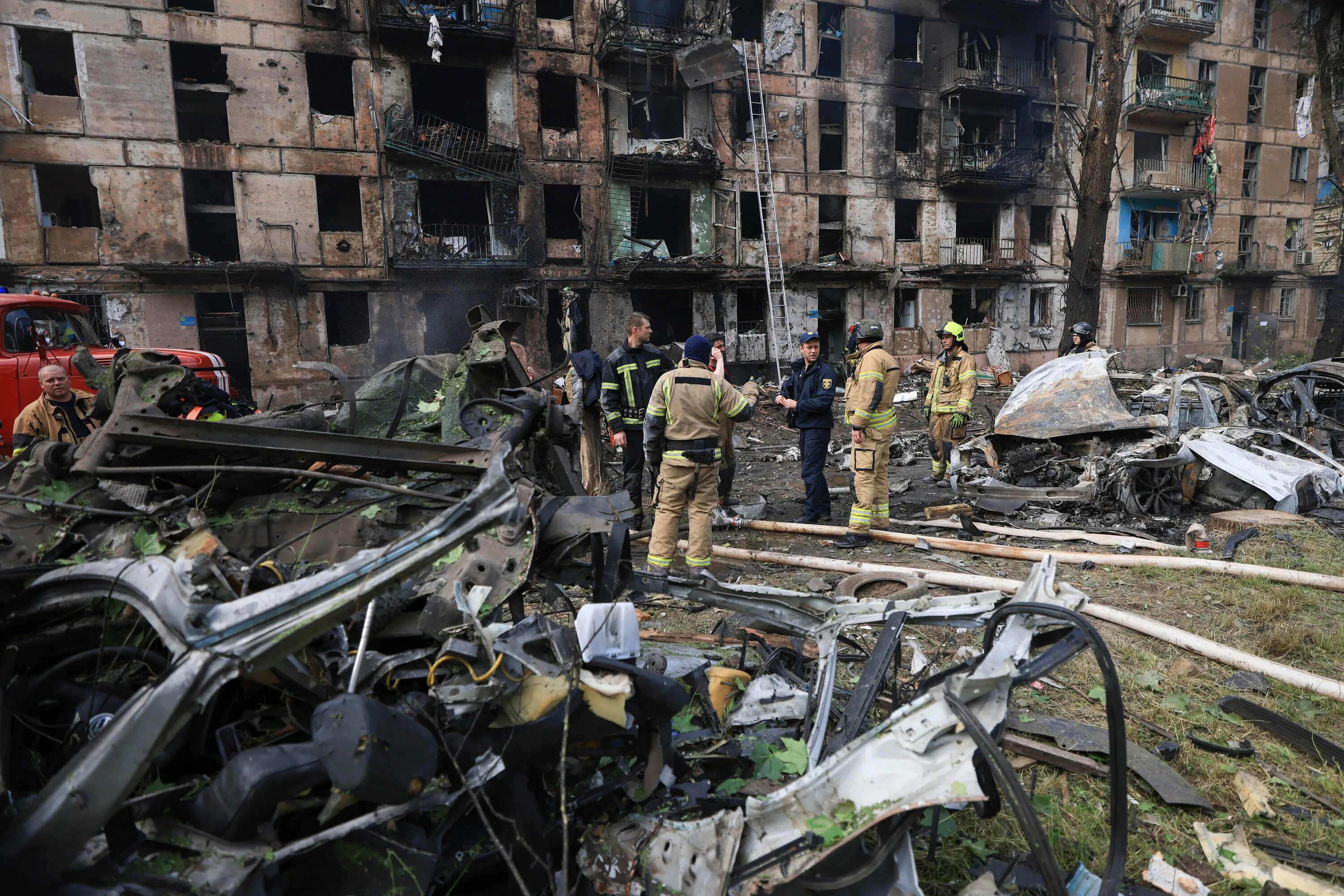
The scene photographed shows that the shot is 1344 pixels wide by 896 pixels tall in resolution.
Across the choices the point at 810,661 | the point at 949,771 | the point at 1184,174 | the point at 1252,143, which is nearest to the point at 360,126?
the point at 810,661

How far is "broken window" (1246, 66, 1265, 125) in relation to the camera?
29234 millimetres

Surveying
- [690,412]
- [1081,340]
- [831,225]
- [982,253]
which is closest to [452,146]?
[831,225]

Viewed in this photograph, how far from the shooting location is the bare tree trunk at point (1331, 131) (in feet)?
51.6

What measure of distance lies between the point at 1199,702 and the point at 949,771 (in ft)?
9.28

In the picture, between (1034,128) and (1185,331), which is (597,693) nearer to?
(1034,128)

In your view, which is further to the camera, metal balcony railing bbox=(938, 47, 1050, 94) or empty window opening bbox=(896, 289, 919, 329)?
empty window opening bbox=(896, 289, 919, 329)

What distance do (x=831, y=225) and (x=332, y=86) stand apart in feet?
49.7

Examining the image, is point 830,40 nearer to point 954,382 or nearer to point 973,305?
point 973,305

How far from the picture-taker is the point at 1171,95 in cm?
2698

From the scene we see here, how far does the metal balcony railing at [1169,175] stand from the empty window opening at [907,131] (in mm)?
8696

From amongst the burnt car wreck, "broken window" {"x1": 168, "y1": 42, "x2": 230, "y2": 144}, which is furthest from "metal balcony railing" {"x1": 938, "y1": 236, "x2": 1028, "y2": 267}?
the burnt car wreck

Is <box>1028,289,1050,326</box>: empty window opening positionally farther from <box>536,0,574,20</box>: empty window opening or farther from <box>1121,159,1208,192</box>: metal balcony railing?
<box>536,0,574,20</box>: empty window opening

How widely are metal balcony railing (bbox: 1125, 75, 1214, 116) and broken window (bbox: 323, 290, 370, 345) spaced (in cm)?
2715

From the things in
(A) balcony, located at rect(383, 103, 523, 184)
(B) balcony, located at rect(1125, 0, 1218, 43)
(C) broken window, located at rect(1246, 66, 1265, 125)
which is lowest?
(A) balcony, located at rect(383, 103, 523, 184)
